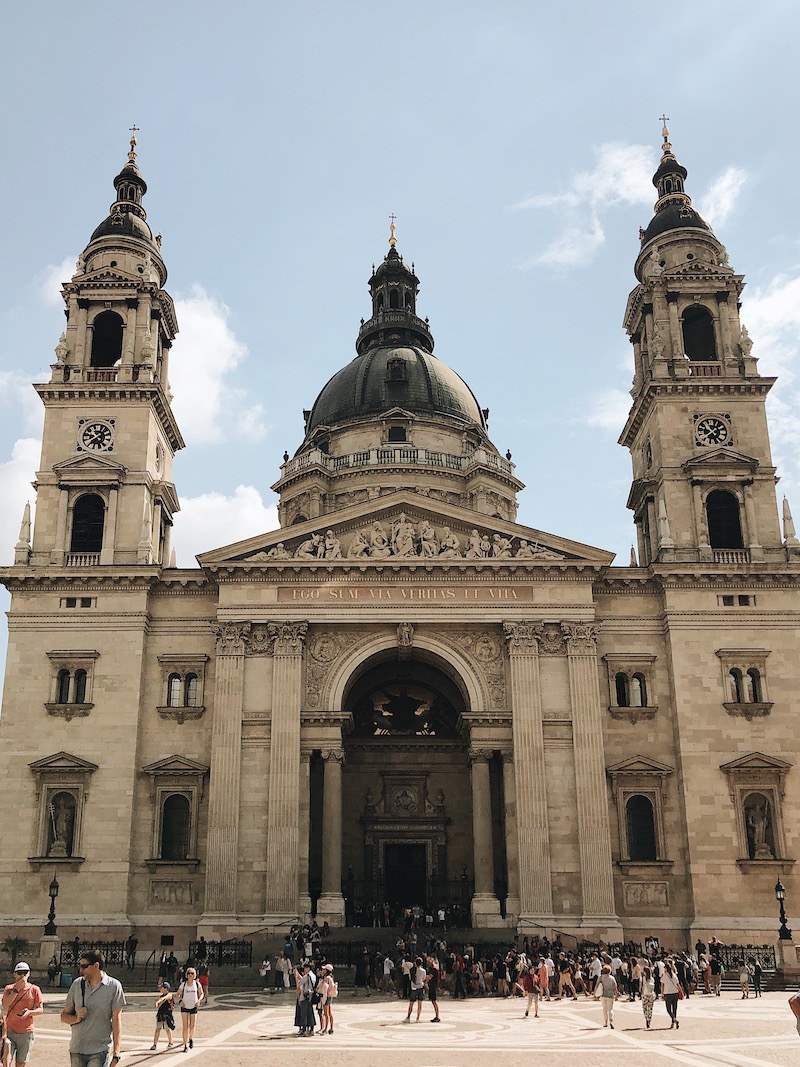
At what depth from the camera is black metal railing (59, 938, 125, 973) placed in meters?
38.8

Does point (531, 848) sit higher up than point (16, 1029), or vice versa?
point (531, 848)

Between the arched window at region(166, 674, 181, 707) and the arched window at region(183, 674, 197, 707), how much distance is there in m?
0.29

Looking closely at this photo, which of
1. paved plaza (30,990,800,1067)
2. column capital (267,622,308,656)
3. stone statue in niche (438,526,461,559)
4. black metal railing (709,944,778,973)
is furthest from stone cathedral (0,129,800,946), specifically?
paved plaza (30,990,800,1067)

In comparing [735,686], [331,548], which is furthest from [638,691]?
[331,548]

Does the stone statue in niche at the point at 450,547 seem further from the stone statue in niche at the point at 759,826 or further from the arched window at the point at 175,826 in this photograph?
the stone statue in niche at the point at 759,826

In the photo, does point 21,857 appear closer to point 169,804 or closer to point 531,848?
point 169,804

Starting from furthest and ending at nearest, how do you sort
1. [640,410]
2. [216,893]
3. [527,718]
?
[640,410]
[527,718]
[216,893]

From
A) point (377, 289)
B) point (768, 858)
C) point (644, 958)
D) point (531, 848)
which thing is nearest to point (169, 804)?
point (531, 848)

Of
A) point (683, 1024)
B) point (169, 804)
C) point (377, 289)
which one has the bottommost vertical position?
point (683, 1024)

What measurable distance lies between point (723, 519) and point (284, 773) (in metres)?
22.3

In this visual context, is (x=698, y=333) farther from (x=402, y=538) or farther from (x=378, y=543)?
(x=378, y=543)

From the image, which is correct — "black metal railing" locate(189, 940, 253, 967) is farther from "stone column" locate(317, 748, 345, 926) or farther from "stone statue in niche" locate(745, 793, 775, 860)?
"stone statue in niche" locate(745, 793, 775, 860)

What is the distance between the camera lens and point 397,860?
4978cm

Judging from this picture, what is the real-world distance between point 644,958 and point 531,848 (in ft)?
23.1
